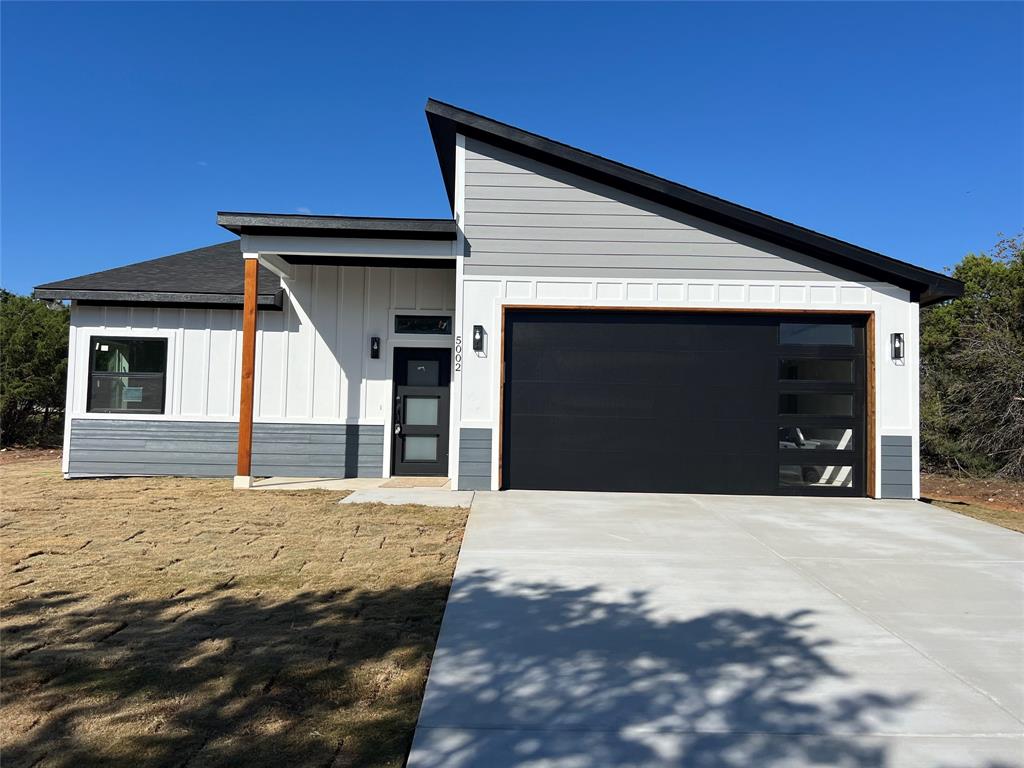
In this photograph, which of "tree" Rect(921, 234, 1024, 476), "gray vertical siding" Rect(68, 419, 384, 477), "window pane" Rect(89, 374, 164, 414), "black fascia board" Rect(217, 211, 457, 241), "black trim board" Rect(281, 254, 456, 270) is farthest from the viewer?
"tree" Rect(921, 234, 1024, 476)

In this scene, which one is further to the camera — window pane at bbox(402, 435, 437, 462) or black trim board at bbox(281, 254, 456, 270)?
window pane at bbox(402, 435, 437, 462)

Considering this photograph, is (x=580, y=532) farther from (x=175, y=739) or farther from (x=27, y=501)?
(x=27, y=501)

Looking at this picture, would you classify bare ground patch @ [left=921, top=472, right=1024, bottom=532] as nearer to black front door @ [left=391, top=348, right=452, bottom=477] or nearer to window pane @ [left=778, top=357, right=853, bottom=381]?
window pane @ [left=778, top=357, right=853, bottom=381]

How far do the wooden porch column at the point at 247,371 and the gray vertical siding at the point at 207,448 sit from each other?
126cm

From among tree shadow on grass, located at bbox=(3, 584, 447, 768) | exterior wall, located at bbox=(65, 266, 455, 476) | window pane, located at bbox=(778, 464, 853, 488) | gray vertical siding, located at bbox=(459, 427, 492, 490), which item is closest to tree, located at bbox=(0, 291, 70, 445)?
exterior wall, located at bbox=(65, 266, 455, 476)

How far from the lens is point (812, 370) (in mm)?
8773

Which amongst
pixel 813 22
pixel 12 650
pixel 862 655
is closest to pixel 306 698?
pixel 12 650

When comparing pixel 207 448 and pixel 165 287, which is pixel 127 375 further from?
pixel 207 448

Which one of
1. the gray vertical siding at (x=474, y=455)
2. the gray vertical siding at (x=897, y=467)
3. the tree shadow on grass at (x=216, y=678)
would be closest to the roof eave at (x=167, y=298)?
the gray vertical siding at (x=474, y=455)

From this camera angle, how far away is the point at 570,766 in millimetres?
2301

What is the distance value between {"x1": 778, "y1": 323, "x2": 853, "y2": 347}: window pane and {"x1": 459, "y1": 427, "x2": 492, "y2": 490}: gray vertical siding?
4.21m

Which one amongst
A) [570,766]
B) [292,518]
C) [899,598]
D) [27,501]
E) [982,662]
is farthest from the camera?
[27,501]

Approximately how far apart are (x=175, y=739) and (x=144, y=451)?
8.59 m

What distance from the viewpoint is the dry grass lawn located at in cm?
238
